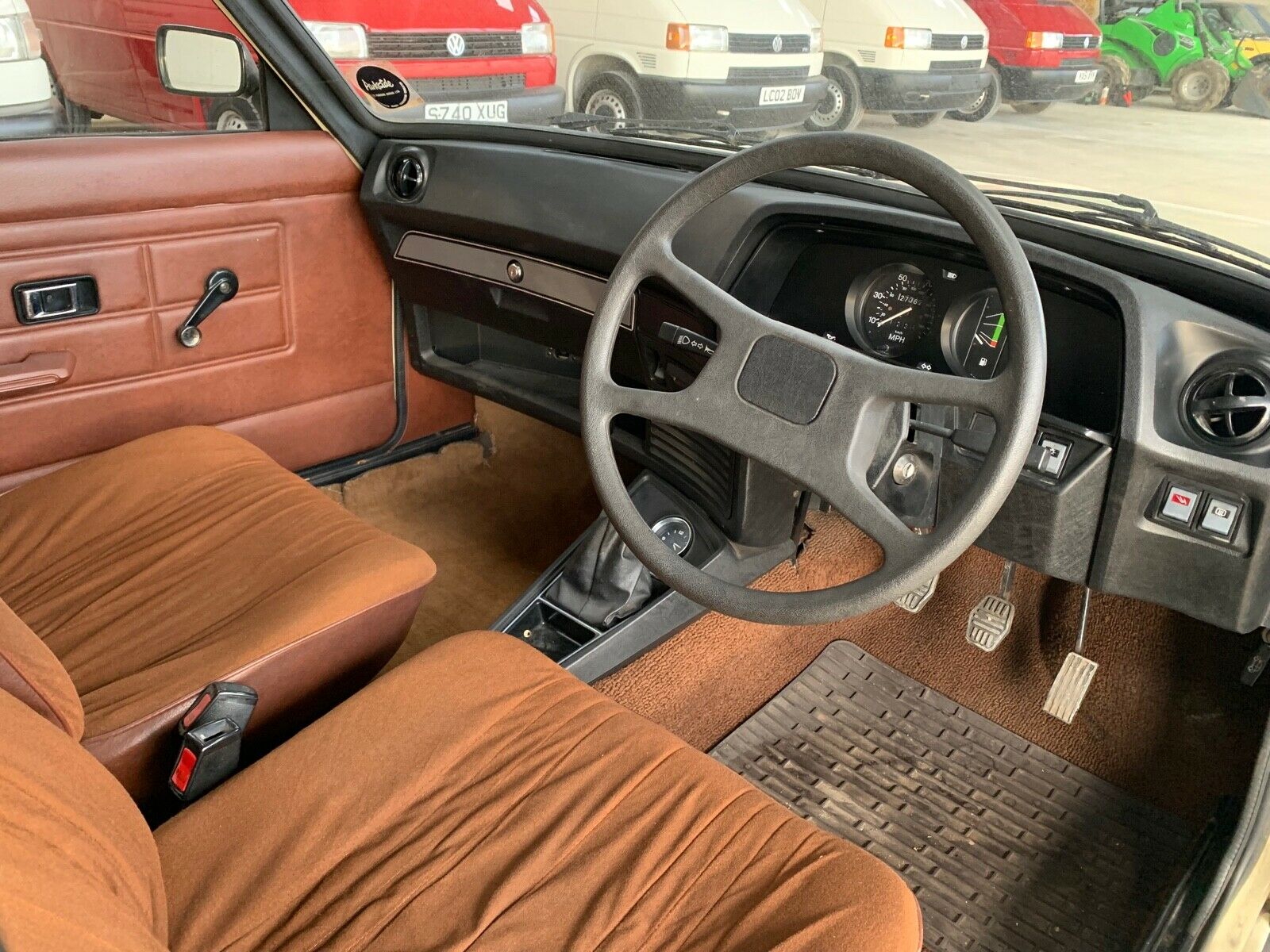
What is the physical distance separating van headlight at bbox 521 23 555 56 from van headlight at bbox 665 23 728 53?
0.32 m

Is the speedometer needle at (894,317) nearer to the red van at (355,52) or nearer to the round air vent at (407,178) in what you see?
the red van at (355,52)

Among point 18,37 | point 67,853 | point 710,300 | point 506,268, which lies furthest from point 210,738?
point 18,37

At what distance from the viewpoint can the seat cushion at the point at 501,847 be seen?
39.0 inches

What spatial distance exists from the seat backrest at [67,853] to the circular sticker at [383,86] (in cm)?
155

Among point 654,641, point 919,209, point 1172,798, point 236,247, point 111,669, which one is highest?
point 919,209

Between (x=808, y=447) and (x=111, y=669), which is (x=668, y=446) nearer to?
(x=808, y=447)

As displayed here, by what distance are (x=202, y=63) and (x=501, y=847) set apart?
5.21 ft

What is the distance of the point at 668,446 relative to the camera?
6.30ft

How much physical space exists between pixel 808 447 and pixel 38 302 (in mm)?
1360

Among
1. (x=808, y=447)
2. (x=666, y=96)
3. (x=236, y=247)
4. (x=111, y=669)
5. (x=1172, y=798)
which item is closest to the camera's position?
(x=808, y=447)

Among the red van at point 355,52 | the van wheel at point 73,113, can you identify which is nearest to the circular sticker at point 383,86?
the red van at point 355,52

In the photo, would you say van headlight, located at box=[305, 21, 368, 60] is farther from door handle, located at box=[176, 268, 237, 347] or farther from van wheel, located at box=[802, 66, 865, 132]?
van wheel, located at box=[802, 66, 865, 132]

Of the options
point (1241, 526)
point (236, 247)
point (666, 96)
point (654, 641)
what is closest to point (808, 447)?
point (1241, 526)

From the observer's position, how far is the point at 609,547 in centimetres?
193
